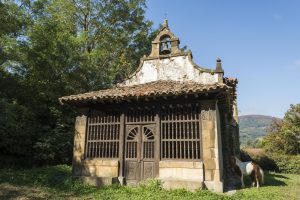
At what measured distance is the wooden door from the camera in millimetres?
10383

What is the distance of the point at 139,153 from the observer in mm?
10602

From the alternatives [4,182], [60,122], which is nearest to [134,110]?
[4,182]

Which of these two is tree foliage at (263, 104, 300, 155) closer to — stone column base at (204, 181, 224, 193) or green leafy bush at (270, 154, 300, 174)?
green leafy bush at (270, 154, 300, 174)

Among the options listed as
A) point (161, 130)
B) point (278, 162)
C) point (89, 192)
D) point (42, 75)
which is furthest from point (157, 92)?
point (278, 162)

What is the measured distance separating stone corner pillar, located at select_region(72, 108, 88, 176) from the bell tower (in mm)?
4472

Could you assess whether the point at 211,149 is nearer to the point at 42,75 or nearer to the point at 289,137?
the point at 42,75

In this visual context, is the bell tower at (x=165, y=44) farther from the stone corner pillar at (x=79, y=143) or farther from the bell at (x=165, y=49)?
the stone corner pillar at (x=79, y=143)

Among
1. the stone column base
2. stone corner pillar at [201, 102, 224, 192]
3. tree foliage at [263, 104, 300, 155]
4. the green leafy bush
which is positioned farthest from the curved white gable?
tree foliage at [263, 104, 300, 155]

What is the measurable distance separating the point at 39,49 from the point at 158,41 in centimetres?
872

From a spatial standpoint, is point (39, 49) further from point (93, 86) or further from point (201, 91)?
point (201, 91)

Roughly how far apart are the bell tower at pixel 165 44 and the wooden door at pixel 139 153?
4.06m

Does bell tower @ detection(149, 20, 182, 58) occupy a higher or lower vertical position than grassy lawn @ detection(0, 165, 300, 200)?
higher

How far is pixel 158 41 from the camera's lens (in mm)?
13211

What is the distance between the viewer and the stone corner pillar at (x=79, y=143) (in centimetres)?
1140
